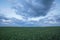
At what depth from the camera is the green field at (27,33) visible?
91.4 inches

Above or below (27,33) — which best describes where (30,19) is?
above

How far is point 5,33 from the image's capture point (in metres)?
2.32

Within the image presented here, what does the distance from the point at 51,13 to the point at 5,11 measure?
0.89 meters

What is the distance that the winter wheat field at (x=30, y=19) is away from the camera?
7.64 feet

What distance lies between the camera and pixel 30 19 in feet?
7.77

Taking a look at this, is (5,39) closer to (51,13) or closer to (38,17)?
(38,17)

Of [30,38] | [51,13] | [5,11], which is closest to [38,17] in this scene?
[51,13]

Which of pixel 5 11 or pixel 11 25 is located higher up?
pixel 5 11

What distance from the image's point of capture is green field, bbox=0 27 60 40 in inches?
91.4

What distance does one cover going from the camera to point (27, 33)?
2.34 m

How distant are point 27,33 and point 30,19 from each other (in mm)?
273

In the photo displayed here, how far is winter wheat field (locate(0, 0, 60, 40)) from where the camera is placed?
2.33 metres

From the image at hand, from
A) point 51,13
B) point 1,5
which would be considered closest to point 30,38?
point 51,13

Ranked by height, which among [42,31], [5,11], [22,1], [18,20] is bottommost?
[42,31]
